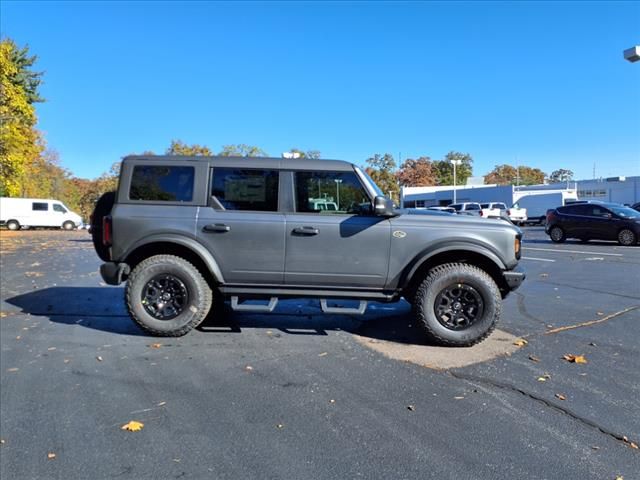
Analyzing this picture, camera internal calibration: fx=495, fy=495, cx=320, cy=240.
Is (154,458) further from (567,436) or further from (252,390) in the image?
(567,436)

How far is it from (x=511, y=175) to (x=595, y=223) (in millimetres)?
92828

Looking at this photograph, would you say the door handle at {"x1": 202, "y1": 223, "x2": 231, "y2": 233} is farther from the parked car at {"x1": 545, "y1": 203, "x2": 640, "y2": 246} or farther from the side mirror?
the parked car at {"x1": 545, "y1": 203, "x2": 640, "y2": 246}

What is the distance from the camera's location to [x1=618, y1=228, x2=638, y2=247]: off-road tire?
56.7 ft

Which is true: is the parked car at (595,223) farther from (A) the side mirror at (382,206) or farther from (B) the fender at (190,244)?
(B) the fender at (190,244)

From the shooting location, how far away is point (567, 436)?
3291 mm

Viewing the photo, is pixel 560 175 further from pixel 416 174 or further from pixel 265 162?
pixel 265 162

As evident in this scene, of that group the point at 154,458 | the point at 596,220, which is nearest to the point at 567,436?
the point at 154,458

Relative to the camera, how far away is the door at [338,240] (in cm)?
541

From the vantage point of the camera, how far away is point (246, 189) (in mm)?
5625

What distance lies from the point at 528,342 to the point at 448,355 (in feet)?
3.49

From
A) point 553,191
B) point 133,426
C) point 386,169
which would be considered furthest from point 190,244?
point 386,169

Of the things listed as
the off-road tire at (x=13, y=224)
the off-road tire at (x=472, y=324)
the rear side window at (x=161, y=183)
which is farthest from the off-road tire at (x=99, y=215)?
the off-road tire at (x=13, y=224)

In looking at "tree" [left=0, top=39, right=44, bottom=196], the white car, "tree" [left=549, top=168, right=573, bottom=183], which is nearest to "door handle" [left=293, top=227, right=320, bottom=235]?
"tree" [left=0, top=39, right=44, bottom=196]

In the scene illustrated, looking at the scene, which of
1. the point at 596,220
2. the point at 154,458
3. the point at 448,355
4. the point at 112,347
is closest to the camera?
the point at 154,458
